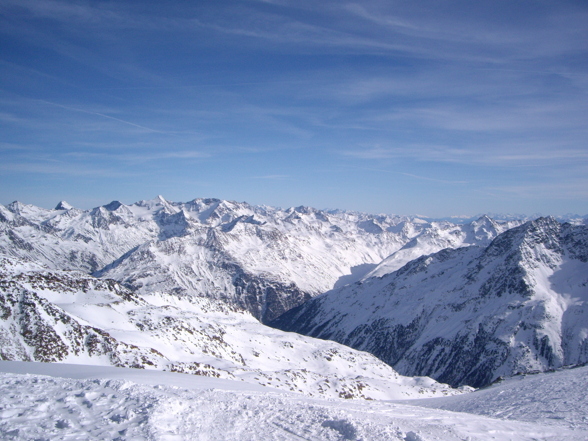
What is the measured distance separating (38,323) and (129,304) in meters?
41.8

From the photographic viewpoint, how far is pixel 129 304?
10375cm

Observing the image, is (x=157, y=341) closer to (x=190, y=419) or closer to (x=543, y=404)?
(x=190, y=419)

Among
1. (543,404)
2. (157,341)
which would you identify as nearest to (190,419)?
(543,404)

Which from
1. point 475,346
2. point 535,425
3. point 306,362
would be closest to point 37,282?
point 306,362

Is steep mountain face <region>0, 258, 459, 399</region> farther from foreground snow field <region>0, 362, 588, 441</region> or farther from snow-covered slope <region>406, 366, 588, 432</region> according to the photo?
foreground snow field <region>0, 362, 588, 441</region>

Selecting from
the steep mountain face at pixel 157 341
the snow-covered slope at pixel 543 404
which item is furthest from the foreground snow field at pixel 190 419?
the steep mountain face at pixel 157 341

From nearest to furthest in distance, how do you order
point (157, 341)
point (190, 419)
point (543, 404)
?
1. point (190, 419)
2. point (543, 404)
3. point (157, 341)

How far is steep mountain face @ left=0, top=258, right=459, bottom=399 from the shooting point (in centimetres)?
6175

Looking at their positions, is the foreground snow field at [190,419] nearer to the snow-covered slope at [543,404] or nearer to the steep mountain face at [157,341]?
the snow-covered slope at [543,404]

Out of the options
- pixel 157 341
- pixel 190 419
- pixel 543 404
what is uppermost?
pixel 190 419

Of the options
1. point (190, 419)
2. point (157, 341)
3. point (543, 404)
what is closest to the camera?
point (190, 419)

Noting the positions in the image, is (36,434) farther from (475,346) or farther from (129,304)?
(475,346)

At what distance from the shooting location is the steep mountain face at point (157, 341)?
6175cm

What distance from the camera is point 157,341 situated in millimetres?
83375
